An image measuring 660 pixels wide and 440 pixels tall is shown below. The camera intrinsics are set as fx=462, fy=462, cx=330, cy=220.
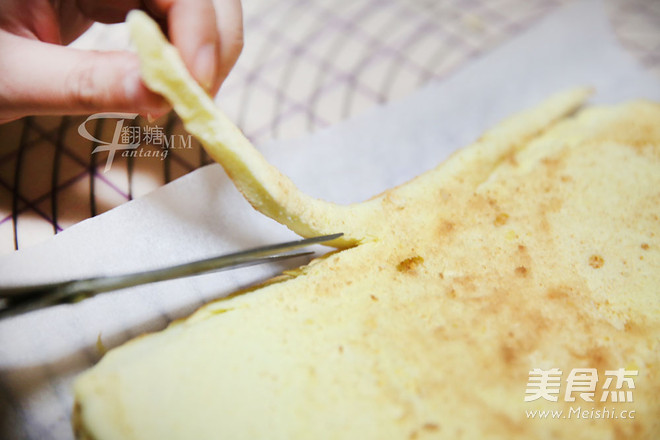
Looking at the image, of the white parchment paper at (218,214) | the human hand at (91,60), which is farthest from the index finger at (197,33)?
the white parchment paper at (218,214)

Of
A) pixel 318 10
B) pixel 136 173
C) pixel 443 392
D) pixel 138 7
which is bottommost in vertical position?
pixel 443 392

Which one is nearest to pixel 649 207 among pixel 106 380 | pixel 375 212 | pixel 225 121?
pixel 375 212

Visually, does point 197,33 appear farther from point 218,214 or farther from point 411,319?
point 411,319

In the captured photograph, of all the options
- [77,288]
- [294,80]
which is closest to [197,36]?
[77,288]

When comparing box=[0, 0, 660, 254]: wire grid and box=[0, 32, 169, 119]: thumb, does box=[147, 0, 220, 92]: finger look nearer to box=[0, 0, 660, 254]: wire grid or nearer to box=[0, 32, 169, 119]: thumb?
box=[0, 32, 169, 119]: thumb

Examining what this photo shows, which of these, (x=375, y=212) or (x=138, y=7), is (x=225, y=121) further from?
(x=138, y=7)

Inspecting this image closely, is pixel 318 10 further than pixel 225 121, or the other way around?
pixel 318 10
